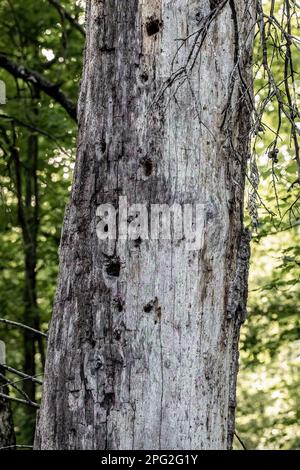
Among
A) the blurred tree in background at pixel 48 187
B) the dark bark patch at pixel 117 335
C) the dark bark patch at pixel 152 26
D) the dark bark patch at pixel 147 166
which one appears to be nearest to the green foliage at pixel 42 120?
the blurred tree in background at pixel 48 187

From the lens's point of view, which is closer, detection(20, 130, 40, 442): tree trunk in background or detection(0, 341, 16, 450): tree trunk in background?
detection(0, 341, 16, 450): tree trunk in background

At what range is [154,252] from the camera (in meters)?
2.63

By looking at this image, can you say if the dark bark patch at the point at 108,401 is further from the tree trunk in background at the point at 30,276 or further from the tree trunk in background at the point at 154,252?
the tree trunk in background at the point at 30,276

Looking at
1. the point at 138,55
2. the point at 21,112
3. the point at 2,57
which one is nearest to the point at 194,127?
the point at 138,55

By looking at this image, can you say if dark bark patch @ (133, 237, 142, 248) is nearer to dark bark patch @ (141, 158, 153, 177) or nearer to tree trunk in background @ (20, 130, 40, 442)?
dark bark patch @ (141, 158, 153, 177)

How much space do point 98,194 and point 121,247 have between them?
213 millimetres

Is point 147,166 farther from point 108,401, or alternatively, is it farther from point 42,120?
point 42,120

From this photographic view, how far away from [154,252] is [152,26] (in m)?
0.81

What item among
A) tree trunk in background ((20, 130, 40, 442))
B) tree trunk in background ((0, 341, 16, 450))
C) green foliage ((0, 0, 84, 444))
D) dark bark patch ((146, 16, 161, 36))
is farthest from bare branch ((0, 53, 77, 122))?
dark bark patch ((146, 16, 161, 36))

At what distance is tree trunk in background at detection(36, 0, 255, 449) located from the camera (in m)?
2.57
